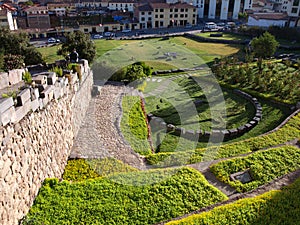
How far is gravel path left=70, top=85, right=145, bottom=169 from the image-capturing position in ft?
38.0

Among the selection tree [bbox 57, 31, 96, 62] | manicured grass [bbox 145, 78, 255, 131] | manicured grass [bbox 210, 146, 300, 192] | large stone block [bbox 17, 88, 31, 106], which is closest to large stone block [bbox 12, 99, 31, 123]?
large stone block [bbox 17, 88, 31, 106]

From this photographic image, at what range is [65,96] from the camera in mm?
11609

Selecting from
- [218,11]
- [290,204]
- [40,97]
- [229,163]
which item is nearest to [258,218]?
[290,204]

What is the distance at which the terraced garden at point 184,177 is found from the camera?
7.46m

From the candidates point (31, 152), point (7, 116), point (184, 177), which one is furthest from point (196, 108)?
point (7, 116)

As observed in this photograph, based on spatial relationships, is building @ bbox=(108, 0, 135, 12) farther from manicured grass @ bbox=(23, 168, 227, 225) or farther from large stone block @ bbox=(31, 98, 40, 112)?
manicured grass @ bbox=(23, 168, 227, 225)

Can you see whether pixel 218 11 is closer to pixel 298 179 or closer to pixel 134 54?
pixel 134 54

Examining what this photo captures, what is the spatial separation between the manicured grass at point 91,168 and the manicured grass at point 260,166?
374 cm

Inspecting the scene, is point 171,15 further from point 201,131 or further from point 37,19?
point 201,131

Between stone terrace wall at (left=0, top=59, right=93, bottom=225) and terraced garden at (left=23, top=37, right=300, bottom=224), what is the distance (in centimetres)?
50

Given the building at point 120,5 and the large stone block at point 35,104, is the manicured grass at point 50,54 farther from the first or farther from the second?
the building at point 120,5

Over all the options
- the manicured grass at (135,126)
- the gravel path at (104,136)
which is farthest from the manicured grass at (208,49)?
the gravel path at (104,136)

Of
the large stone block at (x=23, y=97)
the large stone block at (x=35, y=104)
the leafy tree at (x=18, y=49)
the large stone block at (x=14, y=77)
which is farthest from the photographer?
the leafy tree at (x=18, y=49)

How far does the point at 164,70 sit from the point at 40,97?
62.1 ft
